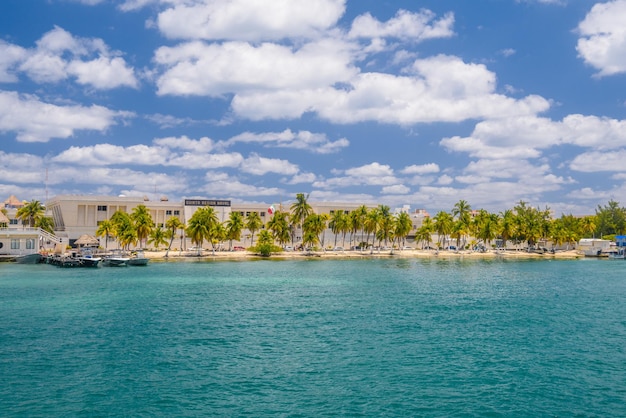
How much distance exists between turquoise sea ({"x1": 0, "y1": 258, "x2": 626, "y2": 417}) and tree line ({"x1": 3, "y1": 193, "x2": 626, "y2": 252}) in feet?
210

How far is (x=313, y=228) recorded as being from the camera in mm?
144500

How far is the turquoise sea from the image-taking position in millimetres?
25875

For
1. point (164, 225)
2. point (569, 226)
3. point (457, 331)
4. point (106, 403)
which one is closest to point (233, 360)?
point (106, 403)

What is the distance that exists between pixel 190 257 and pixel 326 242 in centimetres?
5396

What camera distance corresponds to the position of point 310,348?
3634 centimetres

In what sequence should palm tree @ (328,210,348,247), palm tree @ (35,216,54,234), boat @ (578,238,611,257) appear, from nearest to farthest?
palm tree @ (35,216,54,234), palm tree @ (328,210,348,247), boat @ (578,238,611,257)

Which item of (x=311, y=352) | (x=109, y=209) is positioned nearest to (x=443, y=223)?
(x=109, y=209)

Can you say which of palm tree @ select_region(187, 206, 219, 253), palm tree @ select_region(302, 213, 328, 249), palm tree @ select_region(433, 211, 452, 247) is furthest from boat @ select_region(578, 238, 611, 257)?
palm tree @ select_region(187, 206, 219, 253)

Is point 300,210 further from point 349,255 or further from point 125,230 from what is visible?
point 125,230

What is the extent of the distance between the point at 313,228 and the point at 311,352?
10934cm

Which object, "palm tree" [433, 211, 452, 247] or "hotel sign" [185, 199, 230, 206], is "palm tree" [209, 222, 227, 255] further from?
"palm tree" [433, 211, 452, 247]

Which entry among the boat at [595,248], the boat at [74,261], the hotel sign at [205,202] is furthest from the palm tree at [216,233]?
the boat at [595,248]

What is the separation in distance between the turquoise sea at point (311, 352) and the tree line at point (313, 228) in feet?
210

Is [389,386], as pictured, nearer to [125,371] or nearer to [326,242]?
[125,371]
